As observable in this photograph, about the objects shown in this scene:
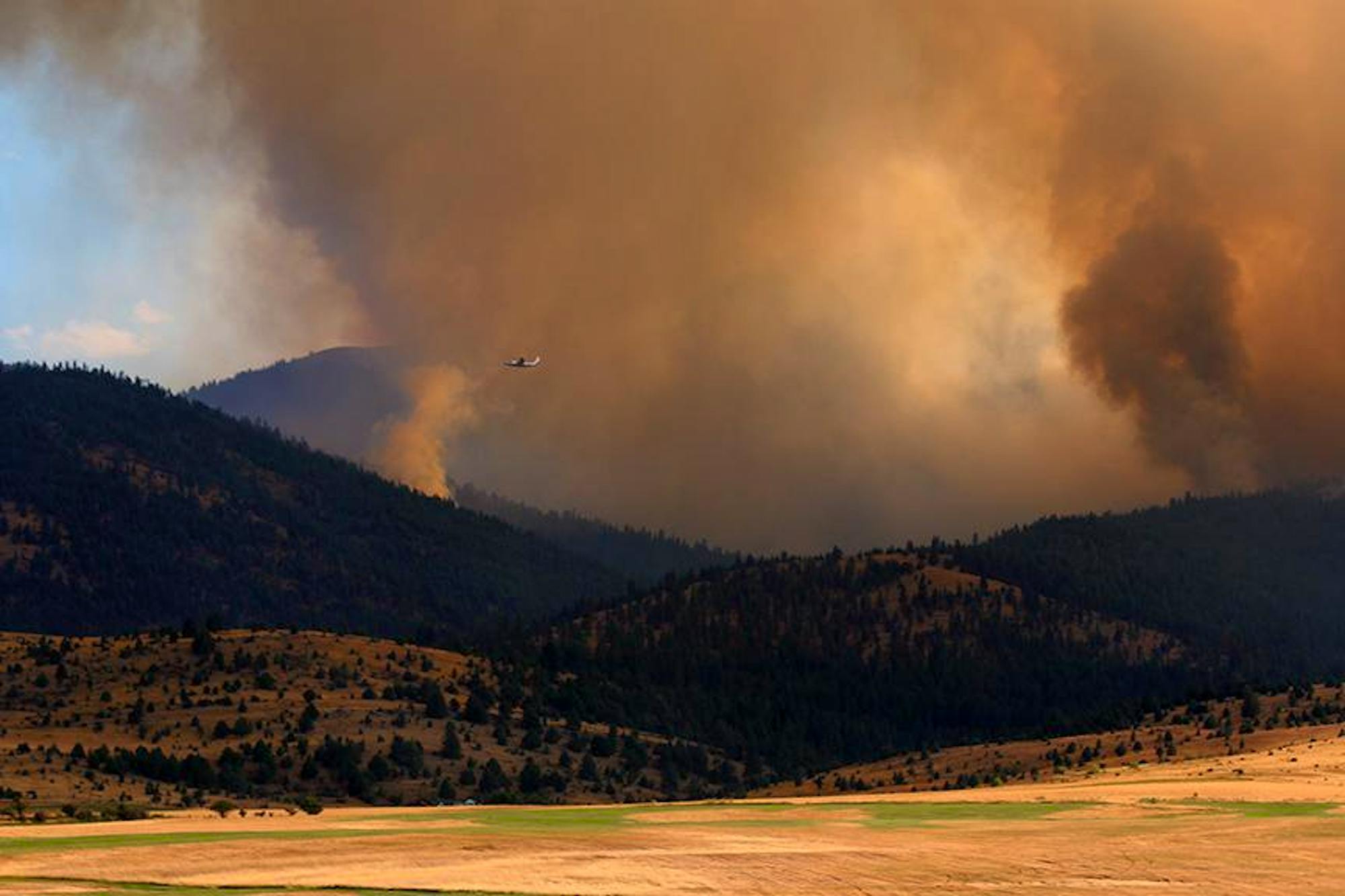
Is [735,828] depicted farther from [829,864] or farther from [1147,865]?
[1147,865]

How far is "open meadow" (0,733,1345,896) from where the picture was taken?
67.5 m

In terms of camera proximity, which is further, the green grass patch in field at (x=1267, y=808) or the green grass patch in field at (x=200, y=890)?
the green grass patch in field at (x=1267, y=808)

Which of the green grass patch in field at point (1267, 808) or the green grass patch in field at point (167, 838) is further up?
the green grass patch in field at point (167, 838)

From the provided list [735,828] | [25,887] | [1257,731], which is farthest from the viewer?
[1257,731]

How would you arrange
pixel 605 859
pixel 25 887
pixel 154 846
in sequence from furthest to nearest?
pixel 154 846 → pixel 605 859 → pixel 25 887

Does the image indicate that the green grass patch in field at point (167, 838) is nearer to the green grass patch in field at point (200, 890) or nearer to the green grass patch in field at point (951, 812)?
the green grass patch in field at point (200, 890)

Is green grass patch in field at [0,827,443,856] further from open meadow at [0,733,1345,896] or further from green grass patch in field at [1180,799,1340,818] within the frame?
green grass patch in field at [1180,799,1340,818]

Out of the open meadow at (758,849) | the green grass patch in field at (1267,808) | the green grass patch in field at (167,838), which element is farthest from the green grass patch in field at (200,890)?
the green grass patch in field at (1267,808)

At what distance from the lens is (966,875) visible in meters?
69.1

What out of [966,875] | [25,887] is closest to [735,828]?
[966,875]

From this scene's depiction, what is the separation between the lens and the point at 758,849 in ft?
258

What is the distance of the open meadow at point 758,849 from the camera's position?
67500mm

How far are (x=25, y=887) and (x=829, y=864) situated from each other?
94.3 ft

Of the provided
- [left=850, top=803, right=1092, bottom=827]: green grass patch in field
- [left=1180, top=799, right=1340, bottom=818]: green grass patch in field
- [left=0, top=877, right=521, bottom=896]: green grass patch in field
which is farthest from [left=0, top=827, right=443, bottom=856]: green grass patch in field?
[left=1180, top=799, right=1340, bottom=818]: green grass patch in field
